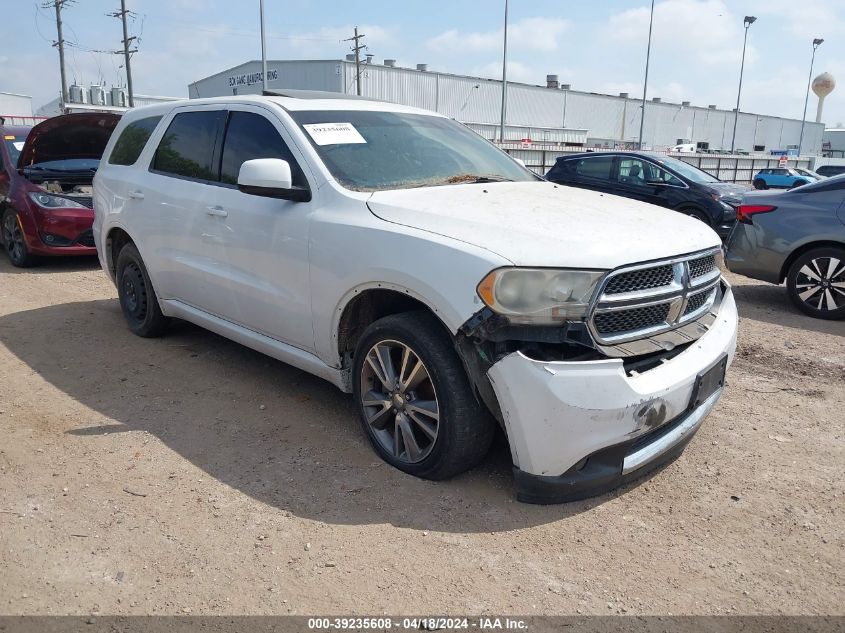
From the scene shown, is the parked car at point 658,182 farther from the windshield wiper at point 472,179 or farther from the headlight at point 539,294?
the headlight at point 539,294

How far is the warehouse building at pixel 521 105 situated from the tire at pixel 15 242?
35992mm

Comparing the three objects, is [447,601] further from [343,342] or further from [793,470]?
[793,470]

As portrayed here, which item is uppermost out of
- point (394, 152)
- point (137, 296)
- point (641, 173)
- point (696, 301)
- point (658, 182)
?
point (394, 152)

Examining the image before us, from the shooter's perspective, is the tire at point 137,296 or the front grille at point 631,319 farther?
the tire at point 137,296

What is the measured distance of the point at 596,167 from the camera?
13.0 meters

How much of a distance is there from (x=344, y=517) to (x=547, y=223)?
1.60 m

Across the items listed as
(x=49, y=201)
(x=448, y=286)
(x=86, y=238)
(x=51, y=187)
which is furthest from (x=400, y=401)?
(x=51, y=187)

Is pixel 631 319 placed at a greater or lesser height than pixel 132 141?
lesser

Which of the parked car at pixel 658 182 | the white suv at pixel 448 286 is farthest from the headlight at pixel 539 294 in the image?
the parked car at pixel 658 182

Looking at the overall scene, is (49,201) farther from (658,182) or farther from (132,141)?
(658,182)

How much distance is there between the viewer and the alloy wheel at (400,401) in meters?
3.19

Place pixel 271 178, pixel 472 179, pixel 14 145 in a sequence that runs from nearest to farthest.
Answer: pixel 271 178
pixel 472 179
pixel 14 145

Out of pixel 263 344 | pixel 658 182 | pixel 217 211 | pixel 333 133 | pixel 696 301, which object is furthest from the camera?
pixel 658 182

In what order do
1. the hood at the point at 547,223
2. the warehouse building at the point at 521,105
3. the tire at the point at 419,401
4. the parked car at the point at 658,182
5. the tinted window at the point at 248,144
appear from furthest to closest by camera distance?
1. the warehouse building at the point at 521,105
2. the parked car at the point at 658,182
3. the tinted window at the point at 248,144
4. the tire at the point at 419,401
5. the hood at the point at 547,223
